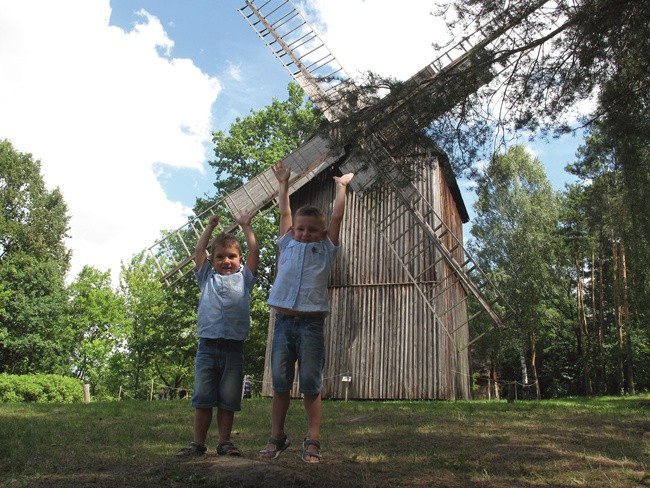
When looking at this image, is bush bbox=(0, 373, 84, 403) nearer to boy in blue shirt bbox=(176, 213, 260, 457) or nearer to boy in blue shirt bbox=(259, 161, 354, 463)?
boy in blue shirt bbox=(176, 213, 260, 457)

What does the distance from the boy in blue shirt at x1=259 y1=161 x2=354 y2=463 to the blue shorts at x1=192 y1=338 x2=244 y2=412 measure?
300 millimetres

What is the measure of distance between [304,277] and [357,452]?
1568 millimetres

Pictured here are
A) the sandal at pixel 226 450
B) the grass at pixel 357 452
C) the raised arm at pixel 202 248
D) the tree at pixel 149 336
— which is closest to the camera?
the grass at pixel 357 452

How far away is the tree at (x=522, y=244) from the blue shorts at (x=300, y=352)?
85.5ft

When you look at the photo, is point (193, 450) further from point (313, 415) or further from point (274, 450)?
point (313, 415)

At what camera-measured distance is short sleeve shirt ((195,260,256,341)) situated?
14.4 feet

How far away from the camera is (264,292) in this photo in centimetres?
2575

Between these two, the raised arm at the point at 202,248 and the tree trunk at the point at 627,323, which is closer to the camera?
the raised arm at the point at 202,248

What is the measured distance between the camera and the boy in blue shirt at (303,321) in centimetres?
422

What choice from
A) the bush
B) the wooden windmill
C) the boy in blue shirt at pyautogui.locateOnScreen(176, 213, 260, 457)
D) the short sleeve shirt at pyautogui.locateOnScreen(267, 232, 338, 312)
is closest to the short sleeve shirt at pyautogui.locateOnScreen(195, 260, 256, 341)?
the boy in blue shirt at pyautogui.locateOnScreen(176, 213, 260, 457)

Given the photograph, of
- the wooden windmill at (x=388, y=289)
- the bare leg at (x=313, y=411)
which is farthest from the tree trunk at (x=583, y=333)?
the bare leg at (x=313, y=411)

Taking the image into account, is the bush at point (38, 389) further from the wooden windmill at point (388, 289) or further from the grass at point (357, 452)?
the grass at point (357, 452)

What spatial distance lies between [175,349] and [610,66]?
25.8 meters

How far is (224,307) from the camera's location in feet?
14.6
